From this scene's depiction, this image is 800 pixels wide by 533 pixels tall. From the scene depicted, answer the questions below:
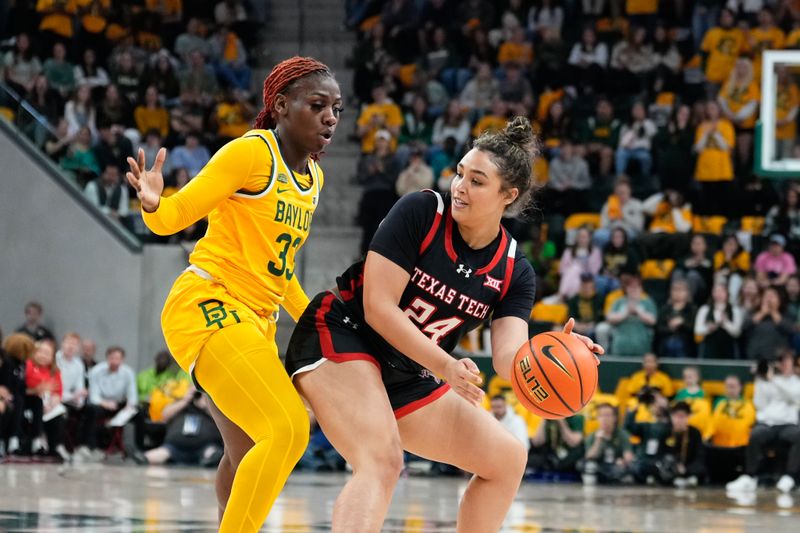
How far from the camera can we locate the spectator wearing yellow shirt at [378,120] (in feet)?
58.4

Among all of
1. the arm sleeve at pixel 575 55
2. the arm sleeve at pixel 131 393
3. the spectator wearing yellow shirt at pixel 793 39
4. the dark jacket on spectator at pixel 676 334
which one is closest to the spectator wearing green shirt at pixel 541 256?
the dark jacket on spectator at pixel 676 334

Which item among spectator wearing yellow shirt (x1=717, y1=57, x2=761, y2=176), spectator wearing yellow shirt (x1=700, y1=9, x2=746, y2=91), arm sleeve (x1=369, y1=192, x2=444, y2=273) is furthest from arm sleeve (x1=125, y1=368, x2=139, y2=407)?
arm sleeve (x1=369, y1=192, x2=444, y2=273)

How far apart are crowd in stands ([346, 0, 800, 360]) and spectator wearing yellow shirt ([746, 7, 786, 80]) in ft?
0.08

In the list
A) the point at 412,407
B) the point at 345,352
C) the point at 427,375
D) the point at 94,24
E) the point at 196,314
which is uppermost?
the point at 94,24

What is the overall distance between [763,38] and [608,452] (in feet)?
23.0

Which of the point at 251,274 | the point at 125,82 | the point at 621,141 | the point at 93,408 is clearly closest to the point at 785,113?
the point at 621,141

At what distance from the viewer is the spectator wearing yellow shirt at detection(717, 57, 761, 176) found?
16.8 meters

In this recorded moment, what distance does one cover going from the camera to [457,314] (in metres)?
5.37

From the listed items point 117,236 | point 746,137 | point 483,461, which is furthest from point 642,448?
point 483,461

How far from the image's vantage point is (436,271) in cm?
526

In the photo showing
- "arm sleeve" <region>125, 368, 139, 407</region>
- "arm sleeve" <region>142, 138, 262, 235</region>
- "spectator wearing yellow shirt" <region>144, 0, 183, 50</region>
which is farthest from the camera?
"spectator wearing yellow shirt" <region>144, 0, 183, 50</region>

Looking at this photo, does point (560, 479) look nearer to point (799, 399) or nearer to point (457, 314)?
point (799, 399)

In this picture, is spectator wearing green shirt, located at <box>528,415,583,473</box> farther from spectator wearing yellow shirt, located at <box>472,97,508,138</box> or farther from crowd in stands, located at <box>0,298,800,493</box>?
spectator wearing yellow shirt, located at <box>472,97,508,138</box>

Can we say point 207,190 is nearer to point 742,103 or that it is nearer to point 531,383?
point 531,383
